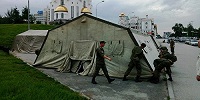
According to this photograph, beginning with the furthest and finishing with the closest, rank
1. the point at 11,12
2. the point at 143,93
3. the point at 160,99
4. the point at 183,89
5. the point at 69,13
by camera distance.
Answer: the point at 69,13 → the point at 11,12 → the point at 183,89 → the point at 143,93 → the point at 160,99

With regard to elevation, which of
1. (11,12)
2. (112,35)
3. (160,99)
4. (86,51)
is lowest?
(160,99)

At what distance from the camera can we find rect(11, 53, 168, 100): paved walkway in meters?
7.63

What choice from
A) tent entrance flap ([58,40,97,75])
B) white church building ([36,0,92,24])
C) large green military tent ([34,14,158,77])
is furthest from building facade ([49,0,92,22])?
tent entrance flap ([58,40,97,75])

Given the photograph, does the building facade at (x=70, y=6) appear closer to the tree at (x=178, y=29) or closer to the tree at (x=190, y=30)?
the tree at (x=178, y=29)

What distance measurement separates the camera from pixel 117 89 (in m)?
8.60

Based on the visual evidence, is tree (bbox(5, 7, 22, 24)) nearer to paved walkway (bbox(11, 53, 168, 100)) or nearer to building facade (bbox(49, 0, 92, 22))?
building facade (bbox(49, 0, 92, 22))

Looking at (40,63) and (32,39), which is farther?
(32,39)

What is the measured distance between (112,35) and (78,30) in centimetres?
201

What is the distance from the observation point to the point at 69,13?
270 ft

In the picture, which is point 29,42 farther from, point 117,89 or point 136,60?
point 117,89

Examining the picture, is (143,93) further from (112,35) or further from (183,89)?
(112,35)

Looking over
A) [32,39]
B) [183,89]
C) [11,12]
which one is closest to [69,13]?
[11,12]

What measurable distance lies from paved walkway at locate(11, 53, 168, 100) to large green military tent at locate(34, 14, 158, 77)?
1.01 metres

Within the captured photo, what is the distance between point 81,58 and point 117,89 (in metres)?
3.93
